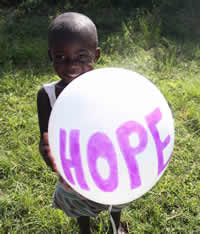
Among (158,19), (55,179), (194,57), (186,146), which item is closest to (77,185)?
(55,179)

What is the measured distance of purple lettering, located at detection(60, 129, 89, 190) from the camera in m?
0.87

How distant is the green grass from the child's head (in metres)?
1.11

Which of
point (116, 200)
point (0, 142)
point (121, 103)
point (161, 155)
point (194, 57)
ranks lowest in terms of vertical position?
point (0, 142)

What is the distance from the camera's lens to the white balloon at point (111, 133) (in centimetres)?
85

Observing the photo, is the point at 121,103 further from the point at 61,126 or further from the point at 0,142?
the point at 0,142

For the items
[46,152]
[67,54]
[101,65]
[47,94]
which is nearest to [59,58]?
[67,54]

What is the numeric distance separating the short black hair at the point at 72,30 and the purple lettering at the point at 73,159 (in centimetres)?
49

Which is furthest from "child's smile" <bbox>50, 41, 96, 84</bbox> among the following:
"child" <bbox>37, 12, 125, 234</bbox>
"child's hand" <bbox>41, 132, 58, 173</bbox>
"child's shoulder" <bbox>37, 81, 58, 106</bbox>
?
"child's hand" <bbox>41, 132, 58, 173</bbox>

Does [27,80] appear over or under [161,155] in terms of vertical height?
under

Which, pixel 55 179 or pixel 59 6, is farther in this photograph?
pixel 59 6

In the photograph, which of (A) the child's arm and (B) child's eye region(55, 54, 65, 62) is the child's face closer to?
(B) child's eye region(55, 54, 65, 62)

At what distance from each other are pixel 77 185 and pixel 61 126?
0.82 ft

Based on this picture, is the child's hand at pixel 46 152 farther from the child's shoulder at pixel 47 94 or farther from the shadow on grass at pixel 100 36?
the shadow on grass at pixel 100 36

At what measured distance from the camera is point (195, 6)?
171 inches
